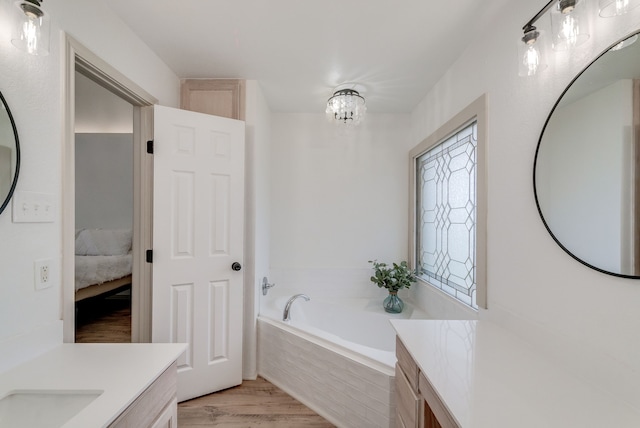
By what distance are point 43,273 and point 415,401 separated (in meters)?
1.54

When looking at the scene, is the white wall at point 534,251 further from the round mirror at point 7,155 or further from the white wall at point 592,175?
the round mirror at point 7,155

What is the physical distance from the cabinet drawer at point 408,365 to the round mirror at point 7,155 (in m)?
1.58

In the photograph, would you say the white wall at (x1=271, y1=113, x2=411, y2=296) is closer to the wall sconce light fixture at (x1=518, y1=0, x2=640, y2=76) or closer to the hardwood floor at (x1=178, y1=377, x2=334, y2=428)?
the hardwood floor at (x1=178, y1=377, x2=334, y2=428)

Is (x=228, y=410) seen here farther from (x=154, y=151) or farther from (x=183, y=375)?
(x=154, y=151)

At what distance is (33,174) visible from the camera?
3.53ft

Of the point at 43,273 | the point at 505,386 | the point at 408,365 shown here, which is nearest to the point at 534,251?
the point at 505,386

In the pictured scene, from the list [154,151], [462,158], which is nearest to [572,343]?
[462,158]

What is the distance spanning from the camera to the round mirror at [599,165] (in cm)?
79

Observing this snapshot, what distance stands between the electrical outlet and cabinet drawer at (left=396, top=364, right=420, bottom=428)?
153 centimetres

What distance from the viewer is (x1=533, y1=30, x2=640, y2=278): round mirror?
795mm

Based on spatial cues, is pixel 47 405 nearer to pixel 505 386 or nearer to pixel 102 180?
pixel 505 386

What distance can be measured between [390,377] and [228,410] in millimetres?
1116

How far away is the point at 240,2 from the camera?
1.39 m

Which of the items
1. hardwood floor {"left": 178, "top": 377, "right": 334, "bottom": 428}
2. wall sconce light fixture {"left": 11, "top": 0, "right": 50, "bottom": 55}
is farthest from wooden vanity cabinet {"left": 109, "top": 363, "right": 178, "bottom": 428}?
wall sconce light fixture {"left": 11, "top": 0, "right": 50, "bottom": 55}
